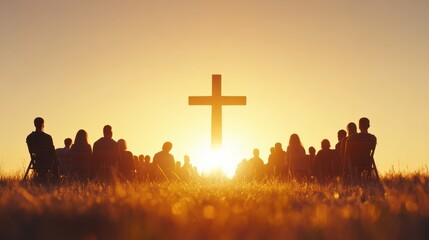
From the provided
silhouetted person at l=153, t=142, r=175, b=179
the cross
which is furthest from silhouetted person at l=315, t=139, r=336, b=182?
the cross

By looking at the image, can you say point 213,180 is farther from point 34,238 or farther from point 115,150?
point 34,238

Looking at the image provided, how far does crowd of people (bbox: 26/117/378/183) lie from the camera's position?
1200 cm

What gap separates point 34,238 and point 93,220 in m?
0.58

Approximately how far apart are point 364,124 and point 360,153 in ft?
1.93

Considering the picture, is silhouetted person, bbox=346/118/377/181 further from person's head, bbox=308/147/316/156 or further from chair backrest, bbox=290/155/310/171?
person's head, bbox=308/147/316/156

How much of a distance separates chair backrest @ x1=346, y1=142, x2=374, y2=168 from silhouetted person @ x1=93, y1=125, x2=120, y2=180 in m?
4.47

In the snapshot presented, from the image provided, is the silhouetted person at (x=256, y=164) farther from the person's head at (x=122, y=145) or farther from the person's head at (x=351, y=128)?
the person's head at (x=351, y=128)

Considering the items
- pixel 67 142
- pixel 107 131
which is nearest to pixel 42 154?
pixel 107 131

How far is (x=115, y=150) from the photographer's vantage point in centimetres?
1276

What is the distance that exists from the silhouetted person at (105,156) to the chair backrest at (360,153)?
176 inches

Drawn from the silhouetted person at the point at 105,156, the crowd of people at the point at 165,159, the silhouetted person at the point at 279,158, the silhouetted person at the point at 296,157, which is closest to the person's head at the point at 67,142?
the crowd of people at the point at 165,159

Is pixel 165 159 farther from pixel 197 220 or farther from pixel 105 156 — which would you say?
pixel 197 220

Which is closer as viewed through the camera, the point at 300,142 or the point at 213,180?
the point at 213,180

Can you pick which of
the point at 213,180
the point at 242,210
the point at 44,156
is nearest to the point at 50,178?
the point at 44,156
